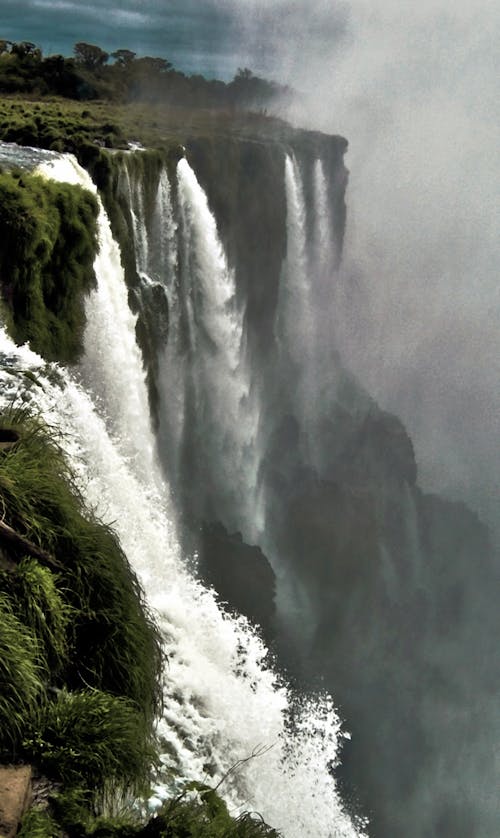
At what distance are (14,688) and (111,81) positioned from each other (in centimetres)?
3016

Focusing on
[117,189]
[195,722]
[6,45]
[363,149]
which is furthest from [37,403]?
[363,149]

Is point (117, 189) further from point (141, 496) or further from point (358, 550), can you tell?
point (358, 550)

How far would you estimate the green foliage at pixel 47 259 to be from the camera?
30.9 ft

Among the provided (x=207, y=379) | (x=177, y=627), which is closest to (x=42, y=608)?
(x=177, y=627)

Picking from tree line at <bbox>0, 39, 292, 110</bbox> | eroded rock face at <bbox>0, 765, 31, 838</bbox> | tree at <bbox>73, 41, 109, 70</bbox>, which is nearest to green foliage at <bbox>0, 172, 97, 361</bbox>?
eroded rock face at <bbox>0, 765, 31, 838</bbox>

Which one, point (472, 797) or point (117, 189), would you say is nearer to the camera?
point (117, 189)

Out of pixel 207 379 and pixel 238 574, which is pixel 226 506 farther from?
pixel 207 379

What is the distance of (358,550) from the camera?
25.8 meters

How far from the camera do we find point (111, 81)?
29.8 metres

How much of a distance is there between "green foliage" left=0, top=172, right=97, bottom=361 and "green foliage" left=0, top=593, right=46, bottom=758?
5846 millimetres

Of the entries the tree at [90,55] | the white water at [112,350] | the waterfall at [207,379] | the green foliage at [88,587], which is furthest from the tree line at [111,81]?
the green foliage at [88,587]

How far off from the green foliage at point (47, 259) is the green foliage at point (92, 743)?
19.5 feet

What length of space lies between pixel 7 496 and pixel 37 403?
2.86m

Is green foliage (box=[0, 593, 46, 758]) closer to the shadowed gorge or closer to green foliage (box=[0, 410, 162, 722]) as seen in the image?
the shadowed gorge
